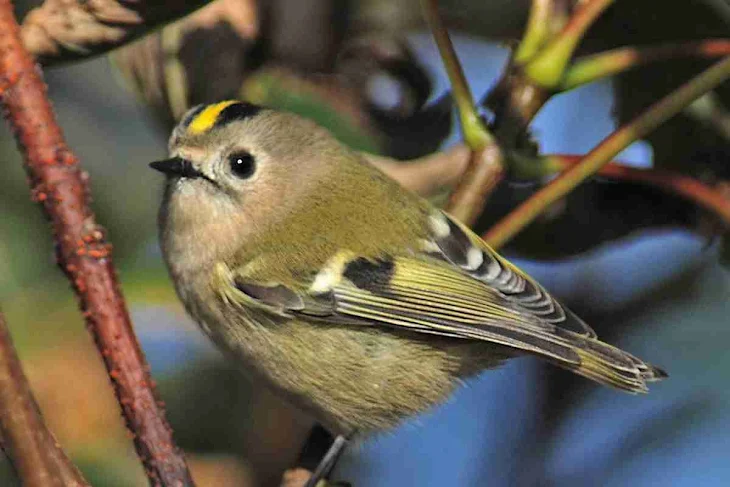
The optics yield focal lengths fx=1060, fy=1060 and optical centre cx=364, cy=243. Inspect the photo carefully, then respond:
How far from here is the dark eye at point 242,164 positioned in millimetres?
1477

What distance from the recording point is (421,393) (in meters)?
1.43

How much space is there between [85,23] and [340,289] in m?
0.46

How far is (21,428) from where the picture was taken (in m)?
0.57

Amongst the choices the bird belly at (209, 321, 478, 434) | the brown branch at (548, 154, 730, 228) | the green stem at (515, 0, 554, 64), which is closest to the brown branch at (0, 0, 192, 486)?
the bird belly at (209, 321, 478, 434)

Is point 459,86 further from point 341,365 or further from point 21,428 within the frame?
point 21,428

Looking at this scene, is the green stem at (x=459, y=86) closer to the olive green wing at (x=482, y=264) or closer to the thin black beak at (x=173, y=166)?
the olive green wing at (x=482, y=264)

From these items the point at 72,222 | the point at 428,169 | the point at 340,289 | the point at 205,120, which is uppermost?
the point at 428,169

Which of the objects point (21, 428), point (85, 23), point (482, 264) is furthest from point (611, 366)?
point (21, 428)

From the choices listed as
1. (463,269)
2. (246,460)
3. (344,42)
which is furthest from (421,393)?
(344,42)

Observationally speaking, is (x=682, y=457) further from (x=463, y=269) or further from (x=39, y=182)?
(x=39, y=182)

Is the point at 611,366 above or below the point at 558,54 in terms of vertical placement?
below

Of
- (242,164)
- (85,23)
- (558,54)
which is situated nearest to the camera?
(85,23)

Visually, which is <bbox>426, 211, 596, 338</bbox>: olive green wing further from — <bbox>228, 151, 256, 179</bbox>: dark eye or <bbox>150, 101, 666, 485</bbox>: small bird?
<bbox>228, 151, 256, 179</bbox>: dark eye

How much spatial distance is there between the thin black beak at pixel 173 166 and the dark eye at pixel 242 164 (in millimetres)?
75
